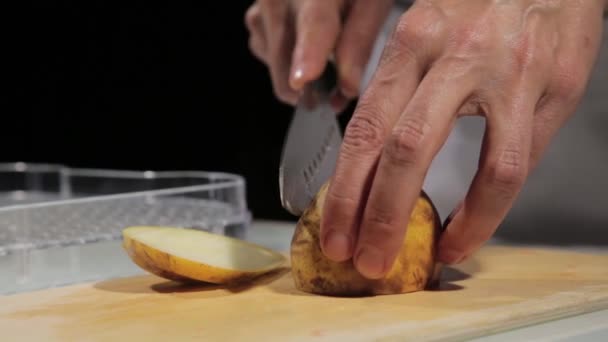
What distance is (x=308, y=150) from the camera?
4.37ft

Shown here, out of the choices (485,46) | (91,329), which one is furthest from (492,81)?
(91,329)

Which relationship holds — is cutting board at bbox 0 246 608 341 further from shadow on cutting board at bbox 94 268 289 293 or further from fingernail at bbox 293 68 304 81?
fingernail at bbox 293 68 304 81

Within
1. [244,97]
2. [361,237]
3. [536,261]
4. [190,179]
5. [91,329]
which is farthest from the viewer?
[244,97]

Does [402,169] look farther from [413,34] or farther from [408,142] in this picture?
[413,34]

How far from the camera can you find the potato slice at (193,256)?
1074mm

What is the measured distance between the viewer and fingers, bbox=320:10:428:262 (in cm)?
101

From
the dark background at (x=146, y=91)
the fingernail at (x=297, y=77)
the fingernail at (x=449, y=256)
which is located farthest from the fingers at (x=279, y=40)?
the dark background at (x=146, y=91)

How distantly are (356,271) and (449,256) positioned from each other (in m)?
0.12

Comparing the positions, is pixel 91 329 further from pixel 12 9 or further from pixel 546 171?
pixel 12 9

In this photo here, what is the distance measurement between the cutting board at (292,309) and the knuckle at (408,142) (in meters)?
0.15

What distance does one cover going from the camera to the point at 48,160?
10.4 feet

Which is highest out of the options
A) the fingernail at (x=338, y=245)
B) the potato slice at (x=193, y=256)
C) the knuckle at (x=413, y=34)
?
the knuckle at (x=413, y=34)

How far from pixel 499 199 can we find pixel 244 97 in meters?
2.04

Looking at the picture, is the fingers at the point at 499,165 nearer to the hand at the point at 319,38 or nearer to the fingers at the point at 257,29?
the hand at the point at 319,38
